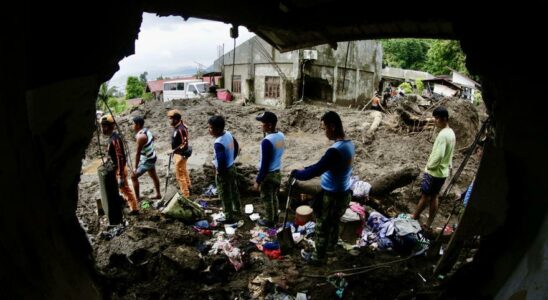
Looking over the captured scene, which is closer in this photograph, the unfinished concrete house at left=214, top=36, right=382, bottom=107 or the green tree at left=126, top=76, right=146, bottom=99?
the unfinished concrete house at left=214, top=36, right=382, bottom=107

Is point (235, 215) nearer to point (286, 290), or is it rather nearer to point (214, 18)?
point (286, 290)

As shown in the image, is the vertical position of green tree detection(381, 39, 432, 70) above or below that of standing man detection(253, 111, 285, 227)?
above

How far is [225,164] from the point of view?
573 cm

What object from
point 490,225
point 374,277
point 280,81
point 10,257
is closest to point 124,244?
point 10,257

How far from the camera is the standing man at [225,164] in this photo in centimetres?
560

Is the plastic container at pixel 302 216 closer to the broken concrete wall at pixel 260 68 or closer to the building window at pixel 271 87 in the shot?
the broken concrete wall at pixel 260 68

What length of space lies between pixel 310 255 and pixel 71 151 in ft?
11.7

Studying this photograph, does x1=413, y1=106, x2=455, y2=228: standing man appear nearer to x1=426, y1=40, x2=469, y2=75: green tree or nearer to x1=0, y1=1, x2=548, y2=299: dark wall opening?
x1=0, y1=1, x2=548, y2=299: dark wall opening


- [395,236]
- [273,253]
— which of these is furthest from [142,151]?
[395,236]

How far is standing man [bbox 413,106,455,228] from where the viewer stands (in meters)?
5.31

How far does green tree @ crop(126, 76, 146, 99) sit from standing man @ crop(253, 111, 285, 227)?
43.0 meters

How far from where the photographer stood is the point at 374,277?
4312 mm

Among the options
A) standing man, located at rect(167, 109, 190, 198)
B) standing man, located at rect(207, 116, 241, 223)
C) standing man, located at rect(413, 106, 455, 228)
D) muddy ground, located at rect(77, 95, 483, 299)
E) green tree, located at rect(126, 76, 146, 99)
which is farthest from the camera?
green tree, located at rect(126, 76, 146, 99)

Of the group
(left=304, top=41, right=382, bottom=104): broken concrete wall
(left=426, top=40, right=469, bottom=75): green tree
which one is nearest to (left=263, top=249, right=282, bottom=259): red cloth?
(left=304, top=41, right=382, bottom=104): broken concrete wall
